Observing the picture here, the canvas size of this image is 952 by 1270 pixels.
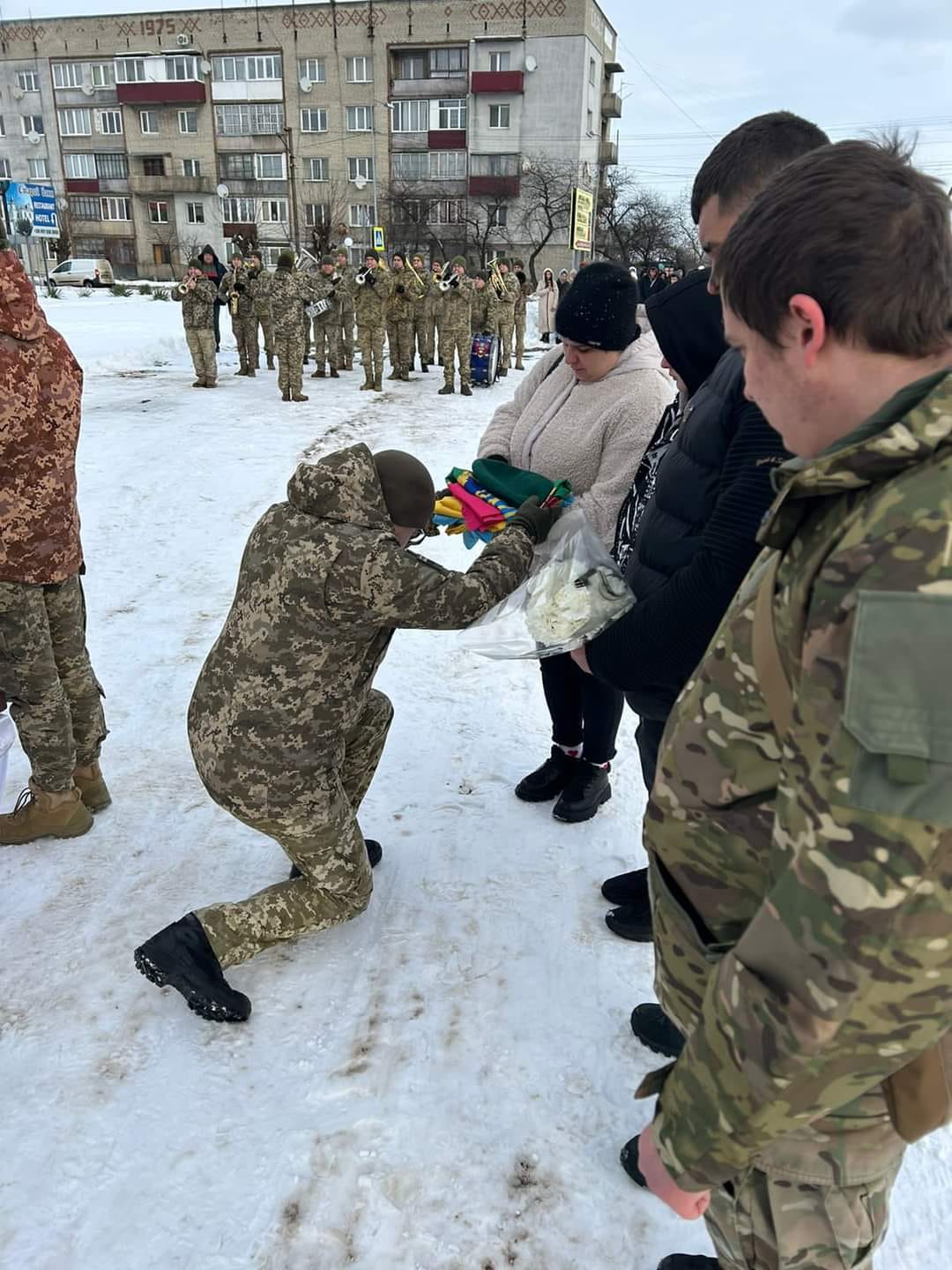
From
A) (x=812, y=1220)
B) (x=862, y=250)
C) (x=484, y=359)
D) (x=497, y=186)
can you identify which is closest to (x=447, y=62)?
(x=497, y=186)

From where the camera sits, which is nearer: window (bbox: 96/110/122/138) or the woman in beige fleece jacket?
the woman in beige fleece jacket

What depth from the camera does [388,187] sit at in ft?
155

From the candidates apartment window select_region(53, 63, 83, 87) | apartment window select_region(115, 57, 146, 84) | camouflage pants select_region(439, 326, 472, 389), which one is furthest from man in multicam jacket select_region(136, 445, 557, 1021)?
apartment window select_region(53, 63, 83, 87)

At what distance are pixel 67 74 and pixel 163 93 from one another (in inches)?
280

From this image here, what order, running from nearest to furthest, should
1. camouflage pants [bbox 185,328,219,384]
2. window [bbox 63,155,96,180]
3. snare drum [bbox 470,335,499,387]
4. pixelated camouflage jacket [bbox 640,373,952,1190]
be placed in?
pixelated camouflage jacket [bbox 640,373,952,1190], camouflage pants [bbox 185,328,219,384], snare drum [bbox 470,335,499,387], window [bbox 63,155,96,180]

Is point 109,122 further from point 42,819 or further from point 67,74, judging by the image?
point 42,819

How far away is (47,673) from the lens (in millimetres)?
2924

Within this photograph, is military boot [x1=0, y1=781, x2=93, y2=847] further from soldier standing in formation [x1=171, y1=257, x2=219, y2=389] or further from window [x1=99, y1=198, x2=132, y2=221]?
window [x1=99, y1=198, x2=132, y2=221]

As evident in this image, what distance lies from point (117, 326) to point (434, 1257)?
20.2 metres

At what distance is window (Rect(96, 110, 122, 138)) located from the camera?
49.9m

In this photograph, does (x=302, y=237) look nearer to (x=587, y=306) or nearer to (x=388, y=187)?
(x=388, y=187)

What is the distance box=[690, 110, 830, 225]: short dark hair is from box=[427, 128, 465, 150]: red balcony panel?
171 feet

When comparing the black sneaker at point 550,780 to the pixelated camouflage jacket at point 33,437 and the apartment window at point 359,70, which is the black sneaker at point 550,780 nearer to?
the pixelated camouflage jacket at point 33,437

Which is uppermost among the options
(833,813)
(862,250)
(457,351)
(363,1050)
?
(862,250)
